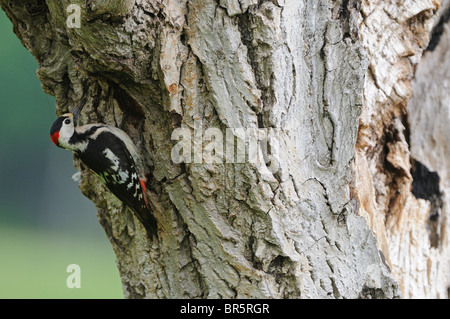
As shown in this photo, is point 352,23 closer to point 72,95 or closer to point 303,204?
point 303,204

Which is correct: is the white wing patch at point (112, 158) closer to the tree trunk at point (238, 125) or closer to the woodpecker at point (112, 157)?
the woodpecker at point (112, 157)

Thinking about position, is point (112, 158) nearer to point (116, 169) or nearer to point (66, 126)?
point (116, 169)

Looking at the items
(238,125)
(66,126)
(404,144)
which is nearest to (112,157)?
(66,126)

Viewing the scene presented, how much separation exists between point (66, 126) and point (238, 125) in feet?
2.63

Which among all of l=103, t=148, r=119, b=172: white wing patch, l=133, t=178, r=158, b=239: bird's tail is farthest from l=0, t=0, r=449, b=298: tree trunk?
l=103, t=148, r=119, b=172: white wing patch

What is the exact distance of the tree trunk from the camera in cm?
156

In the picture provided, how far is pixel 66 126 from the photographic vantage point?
1.92m

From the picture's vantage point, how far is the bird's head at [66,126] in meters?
1.90

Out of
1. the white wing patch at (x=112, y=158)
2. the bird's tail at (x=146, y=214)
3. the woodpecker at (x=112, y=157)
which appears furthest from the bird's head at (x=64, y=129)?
the bird's tail at (x=146, y=214)

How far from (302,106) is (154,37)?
1.92ft

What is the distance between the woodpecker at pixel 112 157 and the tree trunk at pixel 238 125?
0.15ft

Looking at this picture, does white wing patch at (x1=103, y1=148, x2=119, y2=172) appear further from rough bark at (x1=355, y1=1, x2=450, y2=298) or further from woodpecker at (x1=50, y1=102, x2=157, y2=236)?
rough bark at (x1=355, y1=1, x2=450, y2=298)
